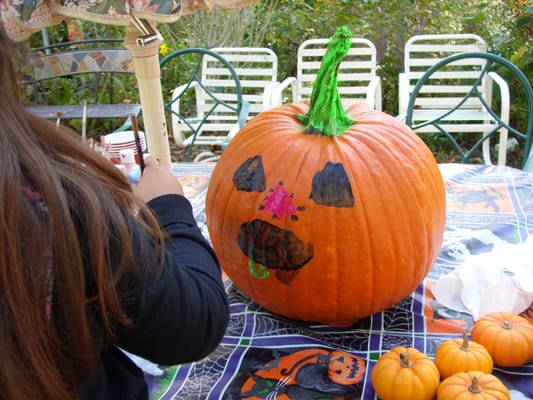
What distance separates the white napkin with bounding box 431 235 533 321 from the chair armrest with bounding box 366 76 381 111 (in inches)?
66.5

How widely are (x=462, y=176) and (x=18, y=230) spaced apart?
1.26 metres

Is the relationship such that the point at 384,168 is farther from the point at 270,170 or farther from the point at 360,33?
the point at 360,33

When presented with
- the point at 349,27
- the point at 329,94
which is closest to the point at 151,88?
the point at 329,94

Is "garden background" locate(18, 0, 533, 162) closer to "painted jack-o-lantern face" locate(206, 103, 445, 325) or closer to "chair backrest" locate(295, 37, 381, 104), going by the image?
"chair backrest" locate(295, 37, 381, 104)

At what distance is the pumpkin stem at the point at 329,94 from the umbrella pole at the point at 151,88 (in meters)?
0.31

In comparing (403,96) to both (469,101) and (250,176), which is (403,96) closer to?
(469,101)

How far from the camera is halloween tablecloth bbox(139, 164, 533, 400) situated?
0.80m

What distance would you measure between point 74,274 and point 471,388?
0.51 metres

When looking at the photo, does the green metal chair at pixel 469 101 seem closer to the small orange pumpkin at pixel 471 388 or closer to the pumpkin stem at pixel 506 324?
the pumpkin stem at pixel 506 324

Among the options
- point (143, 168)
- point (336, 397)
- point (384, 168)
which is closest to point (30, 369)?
point (143, 168)

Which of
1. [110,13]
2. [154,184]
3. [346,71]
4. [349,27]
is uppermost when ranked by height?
[110,13]

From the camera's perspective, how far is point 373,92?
9.10 feet

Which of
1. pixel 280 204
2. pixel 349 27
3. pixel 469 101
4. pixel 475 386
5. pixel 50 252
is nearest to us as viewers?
pixel 50 252

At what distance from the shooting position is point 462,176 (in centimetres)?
149
